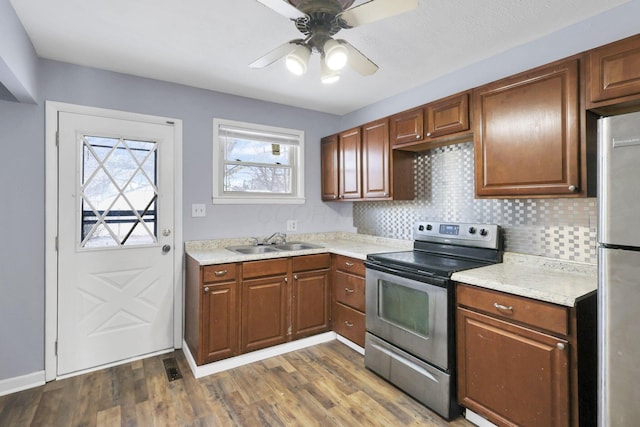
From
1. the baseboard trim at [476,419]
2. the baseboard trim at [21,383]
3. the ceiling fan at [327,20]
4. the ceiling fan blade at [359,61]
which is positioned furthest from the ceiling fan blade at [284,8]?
the baseboard trim at [21,383]

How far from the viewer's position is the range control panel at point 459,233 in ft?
7.45

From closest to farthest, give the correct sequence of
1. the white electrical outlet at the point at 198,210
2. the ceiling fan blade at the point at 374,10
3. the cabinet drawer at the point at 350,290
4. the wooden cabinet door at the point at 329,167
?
the ceiling fan blade at the point at 374,10 < the cabinet drawer at the point at 350,290 < the white electrical outlet at the point at 198,210 < the wooden cabinet door at the point at 329,167

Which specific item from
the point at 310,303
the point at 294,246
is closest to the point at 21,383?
the point at 310,303

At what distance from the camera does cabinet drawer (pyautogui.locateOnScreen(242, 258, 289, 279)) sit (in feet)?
8.53

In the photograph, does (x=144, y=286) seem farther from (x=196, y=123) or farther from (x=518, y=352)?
(x=518, y=352)

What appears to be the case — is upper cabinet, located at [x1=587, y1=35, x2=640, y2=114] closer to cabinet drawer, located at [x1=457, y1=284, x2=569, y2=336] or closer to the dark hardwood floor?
cabinet drawer, located at [x1=457, y1=284, x2=569, y2=336]

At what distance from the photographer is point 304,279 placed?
114 inches

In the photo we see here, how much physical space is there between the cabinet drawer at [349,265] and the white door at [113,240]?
1491 mm

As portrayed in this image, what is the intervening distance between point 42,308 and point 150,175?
123 centimetres

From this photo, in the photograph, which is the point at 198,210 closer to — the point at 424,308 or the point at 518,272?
the point at 424,308

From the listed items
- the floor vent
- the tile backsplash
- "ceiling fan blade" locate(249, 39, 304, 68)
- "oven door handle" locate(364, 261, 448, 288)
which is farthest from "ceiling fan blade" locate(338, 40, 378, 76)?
the floor vent

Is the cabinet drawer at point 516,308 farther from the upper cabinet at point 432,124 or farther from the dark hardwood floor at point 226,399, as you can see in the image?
the upper cabinet at point 432,124

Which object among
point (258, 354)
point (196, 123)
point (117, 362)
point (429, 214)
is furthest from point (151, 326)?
point (429, 214)

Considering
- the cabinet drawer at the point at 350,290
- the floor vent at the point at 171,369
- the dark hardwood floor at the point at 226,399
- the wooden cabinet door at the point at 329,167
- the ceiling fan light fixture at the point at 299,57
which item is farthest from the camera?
the wooden cabinet door at the point at 329,167
